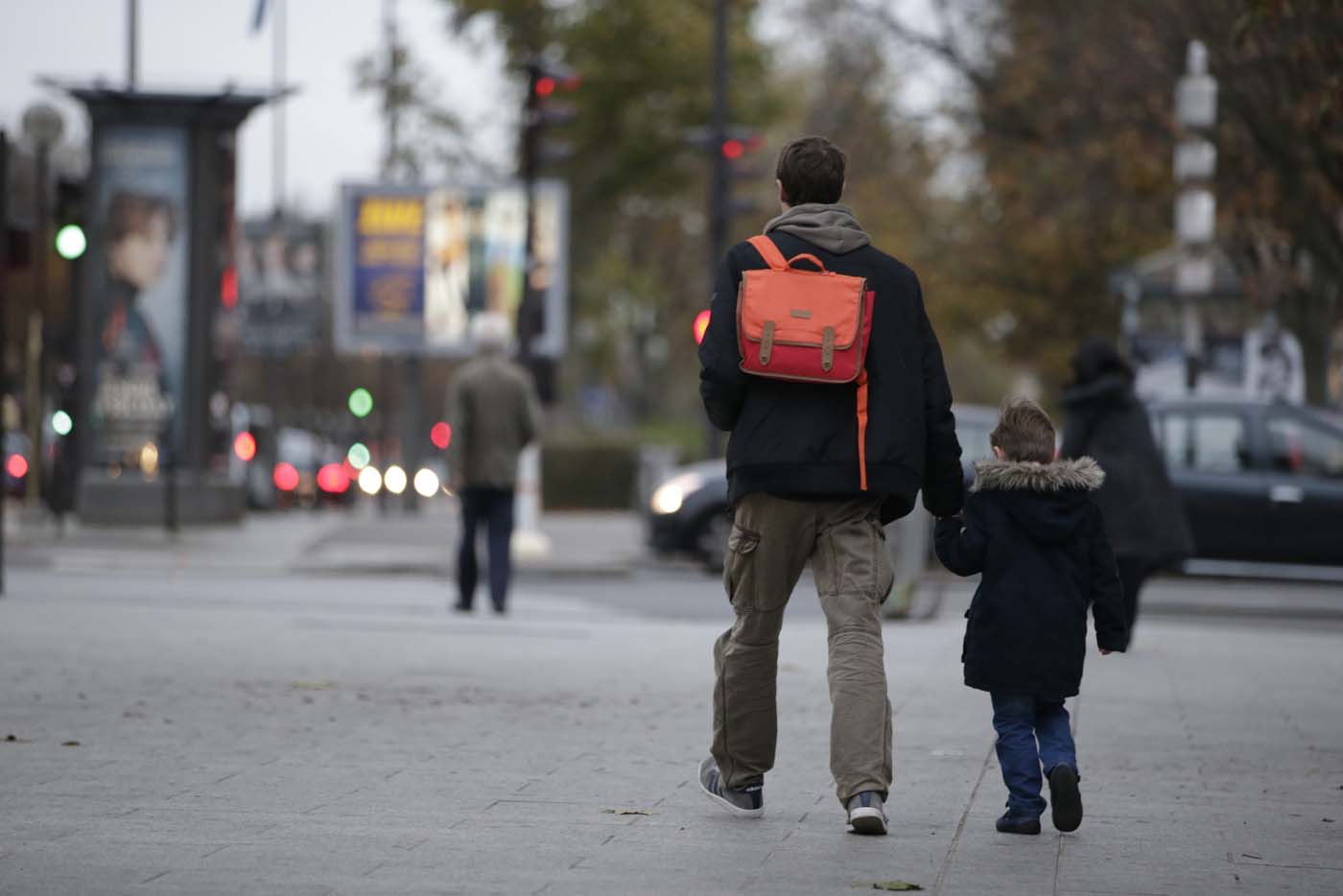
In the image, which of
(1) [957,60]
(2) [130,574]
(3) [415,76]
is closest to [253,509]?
(3) [415,76]

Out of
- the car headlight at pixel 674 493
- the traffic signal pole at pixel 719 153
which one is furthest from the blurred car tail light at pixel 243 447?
the car headlight at pixel 674 493

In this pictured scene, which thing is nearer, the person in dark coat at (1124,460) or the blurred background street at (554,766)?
the blurred background street at (554,766)

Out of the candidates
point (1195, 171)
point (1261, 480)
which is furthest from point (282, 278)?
point (1261, 480)

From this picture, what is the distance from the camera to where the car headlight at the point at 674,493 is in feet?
64.7

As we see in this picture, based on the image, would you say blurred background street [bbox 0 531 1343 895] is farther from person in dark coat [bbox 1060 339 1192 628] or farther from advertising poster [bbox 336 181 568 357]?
advertising poster [bbox 336 181 568 357]

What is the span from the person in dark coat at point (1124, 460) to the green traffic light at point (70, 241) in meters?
11.5

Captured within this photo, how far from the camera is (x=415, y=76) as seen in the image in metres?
44.5

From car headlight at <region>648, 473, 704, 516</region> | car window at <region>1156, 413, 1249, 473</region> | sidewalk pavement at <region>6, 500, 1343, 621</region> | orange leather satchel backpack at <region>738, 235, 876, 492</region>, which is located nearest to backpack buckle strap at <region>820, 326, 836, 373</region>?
orange leather satchel backpack at <region>738, 235, 876, 492</region>

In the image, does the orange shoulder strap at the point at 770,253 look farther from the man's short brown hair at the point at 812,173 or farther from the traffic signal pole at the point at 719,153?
the traffic signal pole at the point at 719,153

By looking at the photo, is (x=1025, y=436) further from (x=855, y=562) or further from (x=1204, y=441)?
(x=1204, y=441)

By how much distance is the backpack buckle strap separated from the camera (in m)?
5.95

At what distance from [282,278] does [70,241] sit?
27975 mm

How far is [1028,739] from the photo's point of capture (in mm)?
6215

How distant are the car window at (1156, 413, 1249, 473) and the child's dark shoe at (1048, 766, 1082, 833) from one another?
12126mm
